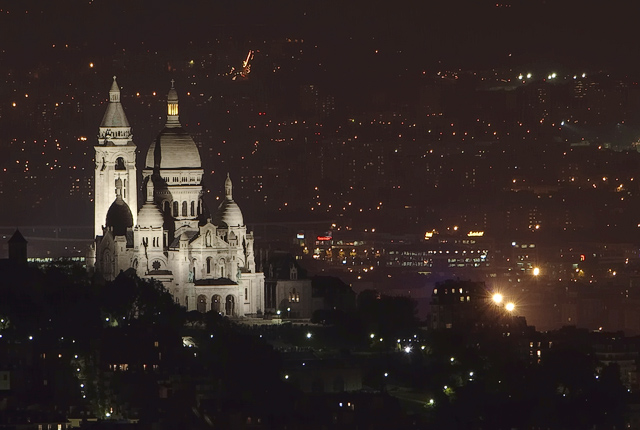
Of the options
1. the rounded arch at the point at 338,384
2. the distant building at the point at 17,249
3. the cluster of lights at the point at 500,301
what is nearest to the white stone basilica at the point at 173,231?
the distant building at the point at 17,249

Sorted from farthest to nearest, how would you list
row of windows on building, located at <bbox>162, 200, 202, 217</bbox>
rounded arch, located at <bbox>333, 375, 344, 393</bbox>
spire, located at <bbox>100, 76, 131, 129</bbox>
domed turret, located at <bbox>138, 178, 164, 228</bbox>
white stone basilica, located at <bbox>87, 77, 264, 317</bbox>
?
spire, located at <bbox>100, 76, 131, 129</bbox>
row of windows on building, located at <bbox>162, 200, 202, 217</bbox>
domed turret, located at <bbox>138, 178, 164, 228</bbox>
white stone basilica, located at <bbox>87, 77, 264, 317</bbox>
rounded arch, located at <bbox>333, 375, 344, 393</bbox>

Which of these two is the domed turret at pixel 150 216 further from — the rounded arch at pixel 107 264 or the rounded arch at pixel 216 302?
the rounded arch at pixel 216 302

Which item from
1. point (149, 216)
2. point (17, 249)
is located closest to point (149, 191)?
point (149, 216)

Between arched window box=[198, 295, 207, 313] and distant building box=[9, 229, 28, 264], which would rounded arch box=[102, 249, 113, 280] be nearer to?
arched window box=[198, 295, 207, 313]

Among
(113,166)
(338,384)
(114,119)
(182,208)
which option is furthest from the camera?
(114,119)

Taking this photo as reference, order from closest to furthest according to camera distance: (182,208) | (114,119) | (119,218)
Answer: (119,218), (182,208), (114,119)

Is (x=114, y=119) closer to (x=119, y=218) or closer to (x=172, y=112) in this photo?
(x=172, y=112)

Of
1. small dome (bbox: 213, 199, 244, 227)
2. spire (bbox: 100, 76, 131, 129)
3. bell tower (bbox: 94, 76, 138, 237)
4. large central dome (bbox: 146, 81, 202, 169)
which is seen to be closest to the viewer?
small dome (bbox: 213, 199, 244, 227)

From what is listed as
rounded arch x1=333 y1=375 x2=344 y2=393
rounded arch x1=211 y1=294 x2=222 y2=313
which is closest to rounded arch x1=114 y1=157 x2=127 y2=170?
rounded arch x1=211 y1=294 x2=222 y2=313
